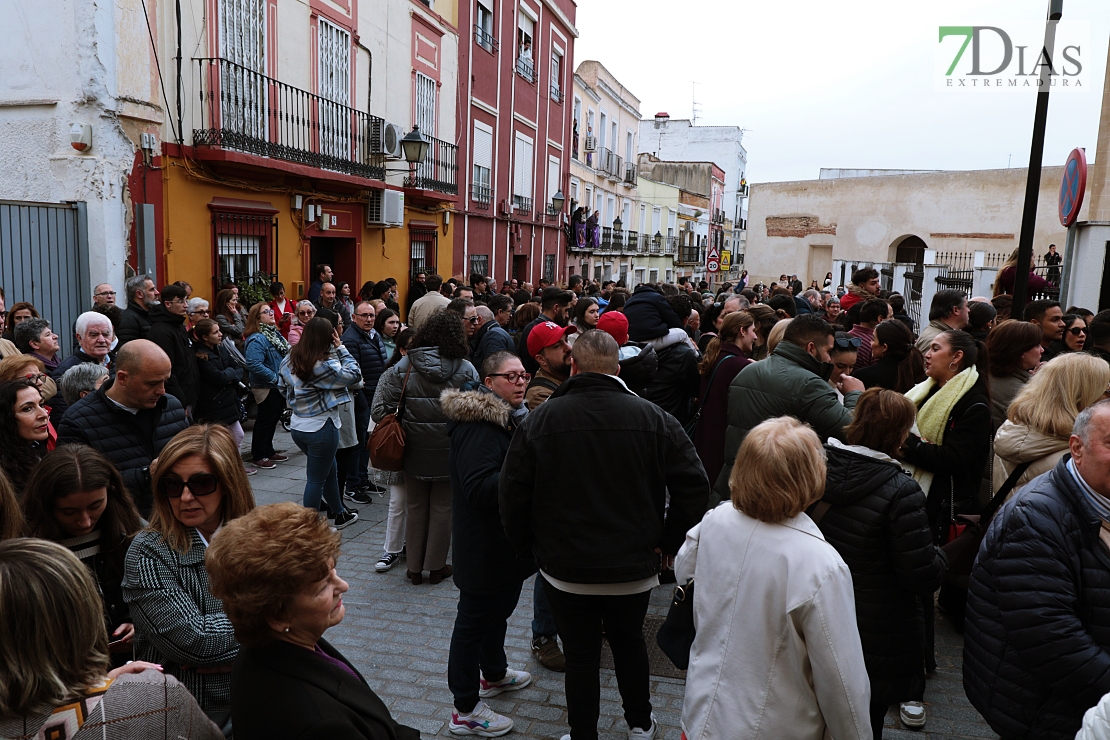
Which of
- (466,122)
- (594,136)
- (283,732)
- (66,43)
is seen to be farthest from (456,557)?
(594,136)

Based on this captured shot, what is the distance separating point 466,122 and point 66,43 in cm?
1132

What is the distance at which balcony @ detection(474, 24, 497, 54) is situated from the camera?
19.9 m

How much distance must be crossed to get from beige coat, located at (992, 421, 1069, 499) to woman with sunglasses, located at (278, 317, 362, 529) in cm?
450

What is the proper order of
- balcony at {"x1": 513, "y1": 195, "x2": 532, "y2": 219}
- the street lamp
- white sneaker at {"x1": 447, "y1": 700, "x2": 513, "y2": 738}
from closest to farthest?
white sneaker at {"x1": 447, "y1": 700, "x2": 513, "y2": 738}, the street lamp, balcony at {"x1": 513, "y1": 195, "x2": 532, "y2": 219}

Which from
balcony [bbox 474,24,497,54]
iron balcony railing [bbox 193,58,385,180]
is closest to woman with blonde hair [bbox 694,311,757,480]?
iron balcony railing [bbox 193,58,385,180]

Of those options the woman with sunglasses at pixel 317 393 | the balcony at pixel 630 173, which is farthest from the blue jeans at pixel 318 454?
the balcony at pixel 630 173

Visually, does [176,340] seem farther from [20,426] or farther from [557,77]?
[557,77]

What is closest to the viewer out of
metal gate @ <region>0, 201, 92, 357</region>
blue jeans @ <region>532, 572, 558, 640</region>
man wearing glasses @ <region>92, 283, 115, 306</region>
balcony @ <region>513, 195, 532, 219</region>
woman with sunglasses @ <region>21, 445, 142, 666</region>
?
woman with sunglasses @ <region>21, 445, 142, 666</region>

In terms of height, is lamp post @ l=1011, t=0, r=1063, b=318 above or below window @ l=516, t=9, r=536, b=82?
below

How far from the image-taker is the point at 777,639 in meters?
2.53

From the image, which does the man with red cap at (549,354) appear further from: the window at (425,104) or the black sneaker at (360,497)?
the window at (425,104)

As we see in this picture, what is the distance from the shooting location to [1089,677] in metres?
2.39

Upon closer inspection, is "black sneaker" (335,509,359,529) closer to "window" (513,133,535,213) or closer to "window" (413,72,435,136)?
"window" (413,72,435,136)

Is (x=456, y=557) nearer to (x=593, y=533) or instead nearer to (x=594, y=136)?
(x=593, y=533)
